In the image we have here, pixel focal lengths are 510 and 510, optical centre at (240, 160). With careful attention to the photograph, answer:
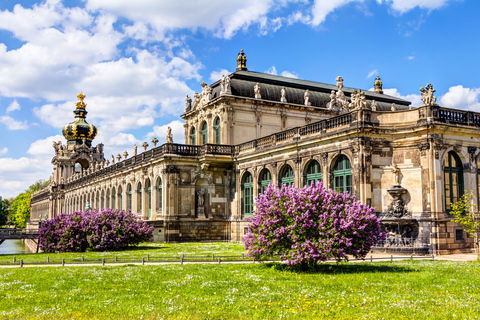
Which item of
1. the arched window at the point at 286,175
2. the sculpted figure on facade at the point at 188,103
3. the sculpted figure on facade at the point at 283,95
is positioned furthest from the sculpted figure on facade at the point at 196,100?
the arched window at the point at 286,175

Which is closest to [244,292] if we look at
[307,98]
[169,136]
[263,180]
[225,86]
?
[263,180]

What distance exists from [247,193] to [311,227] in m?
25.3

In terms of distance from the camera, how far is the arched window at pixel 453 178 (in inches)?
1233

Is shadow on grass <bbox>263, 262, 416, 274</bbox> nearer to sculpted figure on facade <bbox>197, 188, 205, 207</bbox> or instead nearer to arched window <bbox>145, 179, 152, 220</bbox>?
sculpted figure on facade <bbox>197, 188, 205, 207</bbox>

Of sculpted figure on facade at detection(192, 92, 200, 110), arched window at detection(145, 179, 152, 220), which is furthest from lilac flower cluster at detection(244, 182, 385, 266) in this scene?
sculpted figure on facade at detection(192, 92, 200, 110)

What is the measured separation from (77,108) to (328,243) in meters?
109

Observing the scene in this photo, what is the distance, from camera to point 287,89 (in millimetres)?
52875

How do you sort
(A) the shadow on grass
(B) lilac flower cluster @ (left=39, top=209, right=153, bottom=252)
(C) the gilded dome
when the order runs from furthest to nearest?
(C) the gilded dome
(B) lilac flower cluster @ (left=39, top=209, right=153, bottom=252)
(A) the shadow on grass

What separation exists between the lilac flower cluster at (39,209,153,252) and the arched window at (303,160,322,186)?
12720 mm

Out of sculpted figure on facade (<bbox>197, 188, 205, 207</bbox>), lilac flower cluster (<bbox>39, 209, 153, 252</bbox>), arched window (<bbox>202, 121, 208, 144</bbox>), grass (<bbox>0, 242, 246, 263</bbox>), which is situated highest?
arched window (<bbox>202, 121, 208, 144</bbox>)

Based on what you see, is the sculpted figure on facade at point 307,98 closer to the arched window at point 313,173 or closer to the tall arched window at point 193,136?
the tall arched window at point 193,136

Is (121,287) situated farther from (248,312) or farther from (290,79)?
(290,79)

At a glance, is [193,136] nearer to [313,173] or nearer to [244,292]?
[313,173]

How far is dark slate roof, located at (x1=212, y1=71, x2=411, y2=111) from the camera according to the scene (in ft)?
166
